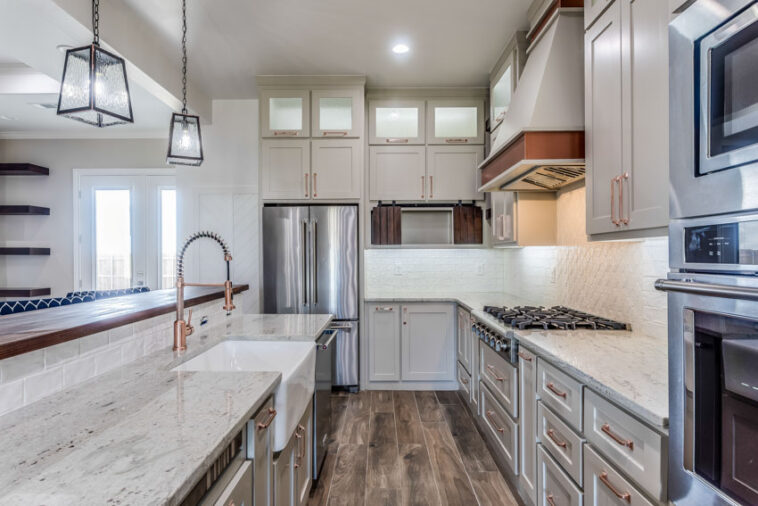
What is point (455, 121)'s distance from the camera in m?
3.91

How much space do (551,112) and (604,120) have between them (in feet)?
1.14

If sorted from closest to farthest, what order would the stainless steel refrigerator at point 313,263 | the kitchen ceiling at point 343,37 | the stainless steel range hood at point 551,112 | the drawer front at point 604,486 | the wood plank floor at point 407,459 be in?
the drawer front at point 604,486, the stainless steel range hood at point 551,112, the wood plank floor at point 407,459, the kitchen ceiling at point 343,37, the stainless steel refrigerator at point 313,263

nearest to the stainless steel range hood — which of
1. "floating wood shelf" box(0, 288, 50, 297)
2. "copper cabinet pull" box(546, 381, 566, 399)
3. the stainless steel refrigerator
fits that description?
"copper cabinet pull" box(546, 381, 566, 399)

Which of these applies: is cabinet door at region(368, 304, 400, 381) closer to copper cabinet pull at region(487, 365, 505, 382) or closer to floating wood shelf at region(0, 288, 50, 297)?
copper cabinet pull at region(487, 365, 505, 382)

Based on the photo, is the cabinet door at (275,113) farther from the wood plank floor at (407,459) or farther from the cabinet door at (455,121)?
the wood plank floor at (407,459)

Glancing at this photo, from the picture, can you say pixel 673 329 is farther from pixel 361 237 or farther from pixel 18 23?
pixel 18 23

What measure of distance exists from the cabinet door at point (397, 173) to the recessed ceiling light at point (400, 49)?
36.3 inches

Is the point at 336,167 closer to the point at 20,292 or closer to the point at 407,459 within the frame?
the point at 407,459

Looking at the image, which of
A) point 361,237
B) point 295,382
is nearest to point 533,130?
point 295,382

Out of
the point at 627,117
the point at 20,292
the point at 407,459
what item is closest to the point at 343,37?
the point at 627,117

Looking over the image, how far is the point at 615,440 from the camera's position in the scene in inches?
47.8

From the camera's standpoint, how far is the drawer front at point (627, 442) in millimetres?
1029

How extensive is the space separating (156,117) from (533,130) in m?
3.98

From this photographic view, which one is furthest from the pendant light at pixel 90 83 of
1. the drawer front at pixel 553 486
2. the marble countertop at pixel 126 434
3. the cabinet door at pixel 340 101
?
the drawer front at pixel 553 486
